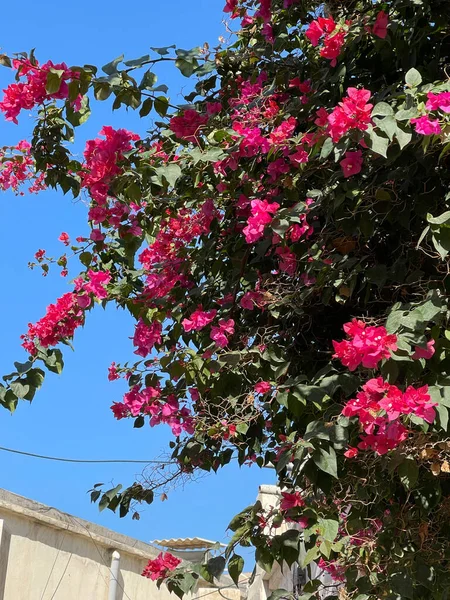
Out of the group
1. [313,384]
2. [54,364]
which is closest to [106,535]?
[54,364]

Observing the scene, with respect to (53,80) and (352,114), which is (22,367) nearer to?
(53,80)

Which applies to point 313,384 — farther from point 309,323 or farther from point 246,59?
point 246,59

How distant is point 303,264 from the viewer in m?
3.15

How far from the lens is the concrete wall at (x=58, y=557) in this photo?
24.3ft

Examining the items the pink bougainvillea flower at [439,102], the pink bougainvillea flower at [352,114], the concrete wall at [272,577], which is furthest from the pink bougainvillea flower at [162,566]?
the concrete wall at [272,577]

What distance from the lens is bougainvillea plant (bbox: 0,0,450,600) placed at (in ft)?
8.23

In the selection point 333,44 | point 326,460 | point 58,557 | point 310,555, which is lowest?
point 310,555

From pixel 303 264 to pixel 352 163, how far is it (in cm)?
52

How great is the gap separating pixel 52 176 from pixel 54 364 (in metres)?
0.82

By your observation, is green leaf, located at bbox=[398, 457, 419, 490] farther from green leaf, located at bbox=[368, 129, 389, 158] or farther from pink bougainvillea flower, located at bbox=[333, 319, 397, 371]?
green leaf, located at bbox=[368, 129, 389, 158]

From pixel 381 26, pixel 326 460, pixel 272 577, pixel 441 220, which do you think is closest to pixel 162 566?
pixel 326 460

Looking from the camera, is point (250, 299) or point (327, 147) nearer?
point (327, 147)

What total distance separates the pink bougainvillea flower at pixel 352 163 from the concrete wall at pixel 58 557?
5.28m

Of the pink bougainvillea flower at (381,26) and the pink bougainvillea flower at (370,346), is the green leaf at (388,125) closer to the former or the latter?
the pink bougainvillea flower at (370,346)
